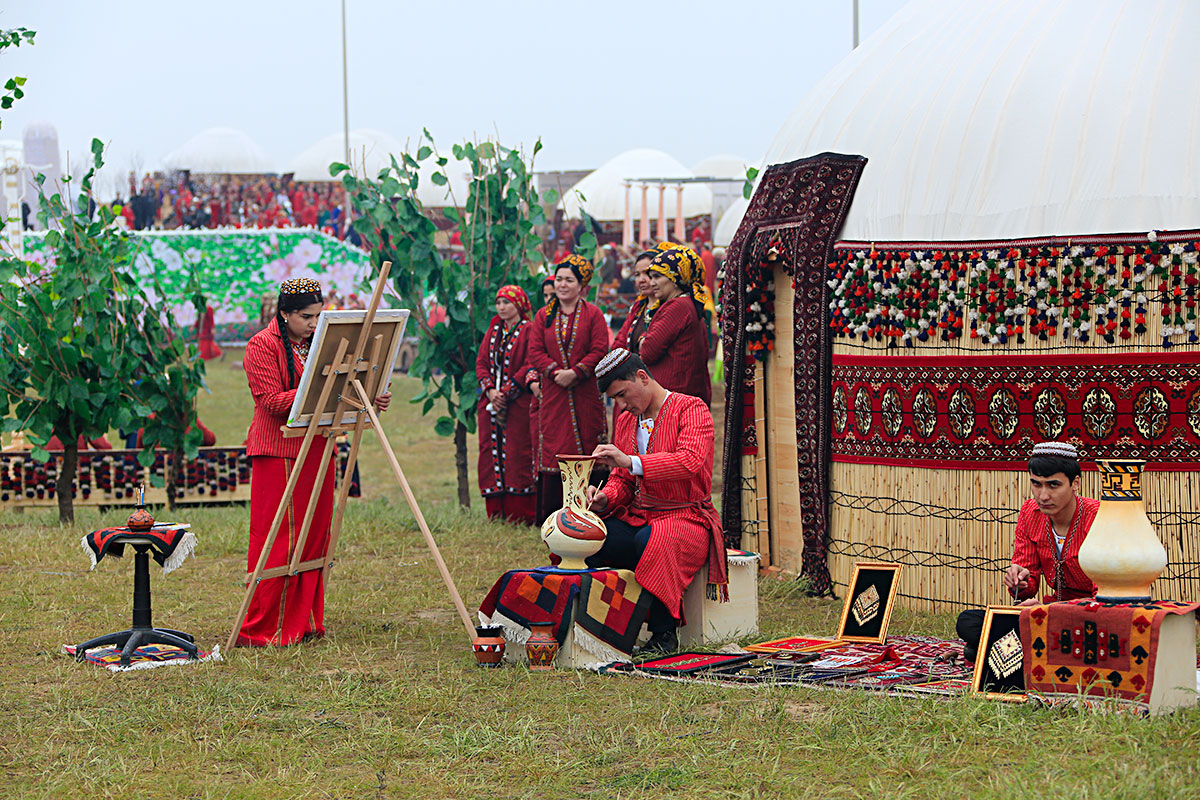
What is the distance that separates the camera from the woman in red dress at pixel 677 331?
8.22 metres

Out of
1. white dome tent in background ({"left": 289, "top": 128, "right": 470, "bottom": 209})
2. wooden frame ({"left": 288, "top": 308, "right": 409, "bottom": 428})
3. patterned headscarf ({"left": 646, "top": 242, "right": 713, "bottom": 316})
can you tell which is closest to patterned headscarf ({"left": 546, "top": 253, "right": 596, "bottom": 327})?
patterned headscarf ({"left": 646, "top": 242, "right": 713, "bottom": 316})

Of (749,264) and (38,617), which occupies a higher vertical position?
(749,264)

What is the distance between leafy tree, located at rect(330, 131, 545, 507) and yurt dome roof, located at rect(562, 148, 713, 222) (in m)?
22.1

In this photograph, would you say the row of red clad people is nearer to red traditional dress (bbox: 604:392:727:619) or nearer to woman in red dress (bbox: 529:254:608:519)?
woman in red dress (bbox: 529:254:608:519)

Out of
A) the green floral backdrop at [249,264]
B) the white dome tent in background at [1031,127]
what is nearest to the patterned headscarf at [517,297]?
the white dome tent in background at [1031,127]

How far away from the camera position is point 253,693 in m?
5.55

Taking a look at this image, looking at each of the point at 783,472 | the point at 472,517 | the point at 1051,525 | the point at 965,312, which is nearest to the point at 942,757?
the point at 1051,525

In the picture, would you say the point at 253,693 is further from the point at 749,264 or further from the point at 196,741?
the point at 749,264

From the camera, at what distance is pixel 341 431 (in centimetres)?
638

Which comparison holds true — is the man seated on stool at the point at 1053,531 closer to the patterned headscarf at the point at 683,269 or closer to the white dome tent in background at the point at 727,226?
the patterned headscarf at the point at 683,269

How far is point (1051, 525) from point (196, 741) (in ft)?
10.2

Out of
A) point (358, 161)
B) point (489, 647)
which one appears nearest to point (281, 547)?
point (489, 647)

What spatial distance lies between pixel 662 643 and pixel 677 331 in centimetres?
235

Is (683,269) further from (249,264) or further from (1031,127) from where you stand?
(249,264)
